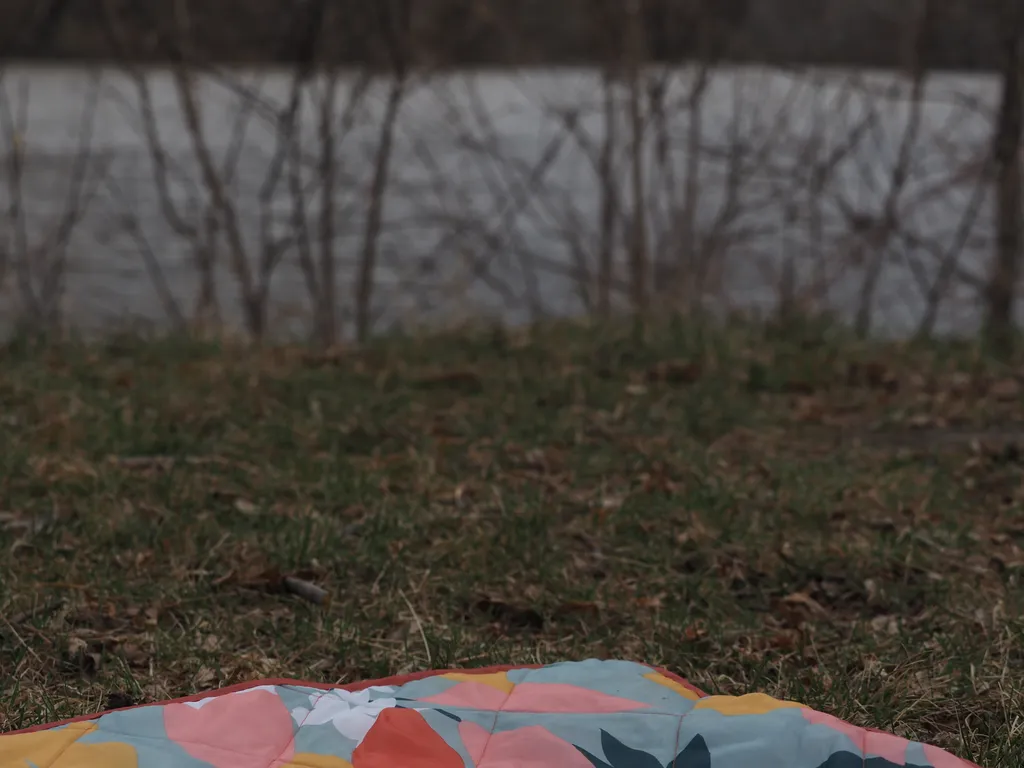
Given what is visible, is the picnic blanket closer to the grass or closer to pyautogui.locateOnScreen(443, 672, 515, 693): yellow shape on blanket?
pyautogui.locateOnScreen(443, 672, 515, 693): yellow shape on blanket

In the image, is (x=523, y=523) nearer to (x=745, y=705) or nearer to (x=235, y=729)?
(x=745, y=705)

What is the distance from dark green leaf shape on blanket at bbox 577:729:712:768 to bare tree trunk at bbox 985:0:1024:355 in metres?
5.41

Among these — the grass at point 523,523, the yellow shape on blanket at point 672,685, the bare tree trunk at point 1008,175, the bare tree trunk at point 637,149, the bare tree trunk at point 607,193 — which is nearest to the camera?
the yellow shape on blanket at point 672,685

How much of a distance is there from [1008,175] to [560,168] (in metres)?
3.14

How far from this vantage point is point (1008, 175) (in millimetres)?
7023

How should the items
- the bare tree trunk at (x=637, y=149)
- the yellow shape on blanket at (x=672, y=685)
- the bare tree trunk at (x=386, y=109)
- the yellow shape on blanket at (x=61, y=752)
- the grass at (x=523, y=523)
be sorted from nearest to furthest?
the yellow shape on blanket at (x=61, y=752), the yellow shape on blanket at (x=672, y=685), the grass at (x=523, y=523), the bare tree trunk at (x=637, y=149), the bare tree trunk at (x=386, y=109)

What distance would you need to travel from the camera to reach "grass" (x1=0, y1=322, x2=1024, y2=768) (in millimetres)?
2812

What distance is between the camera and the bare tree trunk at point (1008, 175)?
696 cm

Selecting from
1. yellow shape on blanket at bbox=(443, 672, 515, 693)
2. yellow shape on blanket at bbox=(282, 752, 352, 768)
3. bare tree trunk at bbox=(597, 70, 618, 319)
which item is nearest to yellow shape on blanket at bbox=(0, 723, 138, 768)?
yellow shape on blanket at bbox=(282, 752, 352, 768)

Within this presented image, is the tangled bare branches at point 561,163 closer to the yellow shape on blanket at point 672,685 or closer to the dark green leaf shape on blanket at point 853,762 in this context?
the yellow shape on blanket at point 672,685

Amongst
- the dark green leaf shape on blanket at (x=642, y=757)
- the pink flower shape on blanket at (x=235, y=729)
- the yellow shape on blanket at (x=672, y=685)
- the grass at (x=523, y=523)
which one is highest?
the pink flower shape on blanket at (x=235, y=729)

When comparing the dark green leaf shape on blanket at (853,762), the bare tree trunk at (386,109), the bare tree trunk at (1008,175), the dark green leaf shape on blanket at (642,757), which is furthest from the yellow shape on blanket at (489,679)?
the bare tree trunk at (1008,175)

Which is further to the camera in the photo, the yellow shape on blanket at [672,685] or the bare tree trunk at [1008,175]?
the bare tree trunk at [1008,175]

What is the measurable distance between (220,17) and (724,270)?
3674mm
